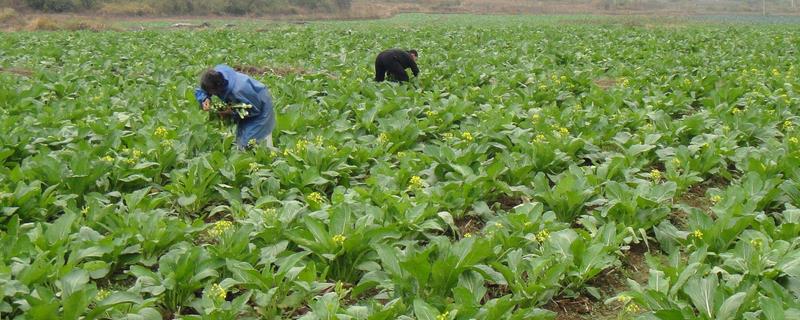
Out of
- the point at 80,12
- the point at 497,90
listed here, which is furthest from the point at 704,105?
the point at 80,12

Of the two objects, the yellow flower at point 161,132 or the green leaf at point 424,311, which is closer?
the green leaf at point 424,311

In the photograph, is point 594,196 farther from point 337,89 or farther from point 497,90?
point 337,89

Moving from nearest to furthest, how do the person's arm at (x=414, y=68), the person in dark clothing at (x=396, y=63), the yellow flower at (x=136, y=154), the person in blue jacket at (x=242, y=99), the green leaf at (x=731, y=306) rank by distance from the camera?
the green leaf at (x=731, y=306) < the yellow flower at (x=136, y=154) < the person in blue jacket at (x=242, y=99) < the person in dark clothing at (x=396, y=63) < the person's arm at (x=414, y=68)

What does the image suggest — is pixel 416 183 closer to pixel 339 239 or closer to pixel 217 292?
pixel 339 239

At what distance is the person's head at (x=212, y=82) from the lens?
22.6 ft

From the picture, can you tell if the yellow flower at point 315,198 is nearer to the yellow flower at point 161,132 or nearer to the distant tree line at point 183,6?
the yellow flower at point 161,132

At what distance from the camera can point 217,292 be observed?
3.80m

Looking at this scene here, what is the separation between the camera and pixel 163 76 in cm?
1383

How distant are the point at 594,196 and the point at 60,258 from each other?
156 inches

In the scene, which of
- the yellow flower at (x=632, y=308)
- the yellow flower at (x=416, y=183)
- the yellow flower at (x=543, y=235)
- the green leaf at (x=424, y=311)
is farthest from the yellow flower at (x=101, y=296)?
the yellow flower at (x=632, y=308)

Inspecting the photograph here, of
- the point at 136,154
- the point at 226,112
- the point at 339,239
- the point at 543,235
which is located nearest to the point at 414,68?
the point at 226,112

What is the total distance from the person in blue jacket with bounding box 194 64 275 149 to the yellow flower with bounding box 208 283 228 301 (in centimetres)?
350

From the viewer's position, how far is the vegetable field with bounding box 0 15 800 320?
12.9ft

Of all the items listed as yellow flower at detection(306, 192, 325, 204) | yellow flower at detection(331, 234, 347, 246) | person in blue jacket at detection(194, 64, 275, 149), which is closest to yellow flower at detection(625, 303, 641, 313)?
yellow flower at detection(331, 234, 347, 246)
